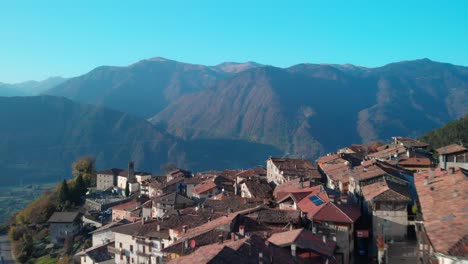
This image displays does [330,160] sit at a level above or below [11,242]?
above

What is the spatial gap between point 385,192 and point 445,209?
931 cm

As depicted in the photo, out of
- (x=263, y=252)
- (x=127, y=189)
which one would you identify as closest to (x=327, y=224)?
(x=263, y=252)

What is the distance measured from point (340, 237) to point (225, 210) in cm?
1450

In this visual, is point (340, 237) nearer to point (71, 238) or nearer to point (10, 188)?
point (71, 238)

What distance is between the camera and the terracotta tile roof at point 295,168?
184ft

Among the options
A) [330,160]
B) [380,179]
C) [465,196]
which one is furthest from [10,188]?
[465,196]

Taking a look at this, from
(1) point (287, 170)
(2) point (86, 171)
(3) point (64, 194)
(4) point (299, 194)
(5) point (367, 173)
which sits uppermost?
(5) point (367, 173)

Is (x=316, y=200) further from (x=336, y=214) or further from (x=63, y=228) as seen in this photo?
(x=63, y=228)

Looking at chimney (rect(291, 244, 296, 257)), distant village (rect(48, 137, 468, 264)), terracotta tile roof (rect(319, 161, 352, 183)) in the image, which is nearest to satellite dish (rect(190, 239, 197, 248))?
distant village (rect(48, 137, 468, 264))

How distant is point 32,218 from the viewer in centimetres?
7962

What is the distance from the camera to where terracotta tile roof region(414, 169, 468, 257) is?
1359 centimetres

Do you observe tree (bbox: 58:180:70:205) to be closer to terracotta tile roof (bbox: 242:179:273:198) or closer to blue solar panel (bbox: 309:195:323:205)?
terracotta tile roof (bbox: 242:179:273:198)

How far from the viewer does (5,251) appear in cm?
7075

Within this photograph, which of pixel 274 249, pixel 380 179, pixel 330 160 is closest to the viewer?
pixel 274 249
